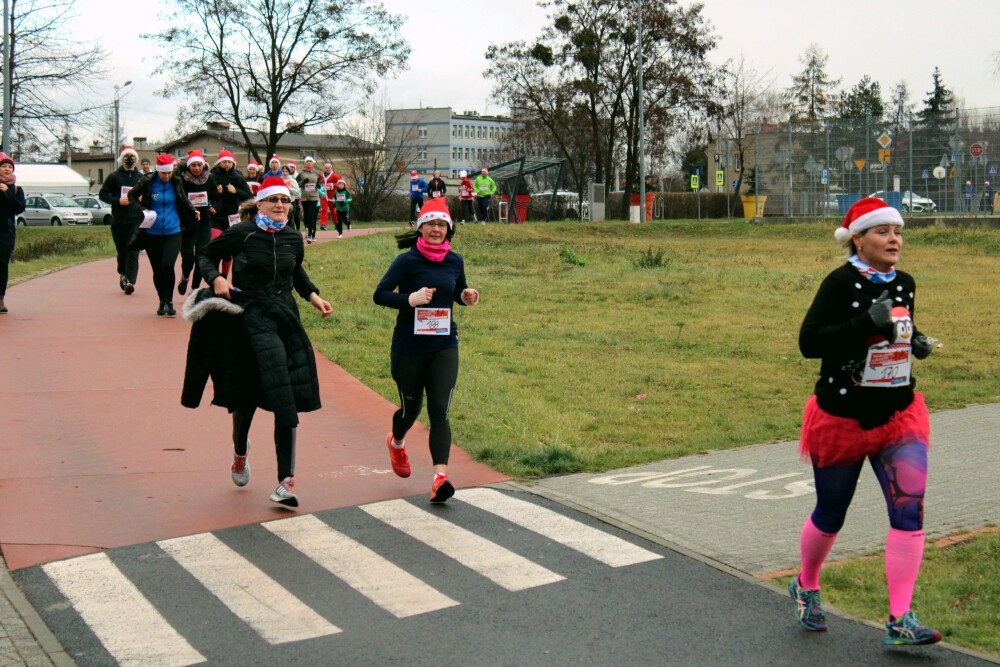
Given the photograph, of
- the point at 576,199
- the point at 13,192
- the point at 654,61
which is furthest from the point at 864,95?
the point at 13,192

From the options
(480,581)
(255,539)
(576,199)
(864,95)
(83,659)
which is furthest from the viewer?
(864,95)

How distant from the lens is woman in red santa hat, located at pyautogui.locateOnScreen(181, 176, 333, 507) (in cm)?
727

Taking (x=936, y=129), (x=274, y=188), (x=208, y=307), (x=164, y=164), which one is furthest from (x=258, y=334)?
(x=936, y=129)

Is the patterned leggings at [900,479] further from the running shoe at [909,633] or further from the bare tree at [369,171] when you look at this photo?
the bare tree at [369,171]

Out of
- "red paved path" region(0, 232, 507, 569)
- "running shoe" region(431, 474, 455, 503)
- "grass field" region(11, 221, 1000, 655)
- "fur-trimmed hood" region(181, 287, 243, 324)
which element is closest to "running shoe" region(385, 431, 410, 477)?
"red paved path" region(0, 232, 507, 569)

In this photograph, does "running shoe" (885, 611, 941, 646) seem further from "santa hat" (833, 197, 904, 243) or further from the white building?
the white building

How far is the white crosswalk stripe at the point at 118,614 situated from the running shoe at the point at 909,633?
277cm

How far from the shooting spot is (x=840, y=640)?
203 inches

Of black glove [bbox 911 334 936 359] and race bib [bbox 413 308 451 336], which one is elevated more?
black glove [bbox 911 334 936 359]

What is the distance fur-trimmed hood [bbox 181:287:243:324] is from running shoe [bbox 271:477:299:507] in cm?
104

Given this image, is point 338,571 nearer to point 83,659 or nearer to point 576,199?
point 83,659

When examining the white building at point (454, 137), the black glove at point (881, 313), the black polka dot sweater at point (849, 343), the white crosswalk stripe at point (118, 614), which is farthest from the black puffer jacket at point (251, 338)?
the white building at point (454, 137)

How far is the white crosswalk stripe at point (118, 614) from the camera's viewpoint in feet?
16.7

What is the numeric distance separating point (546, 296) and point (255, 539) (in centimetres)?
1344
